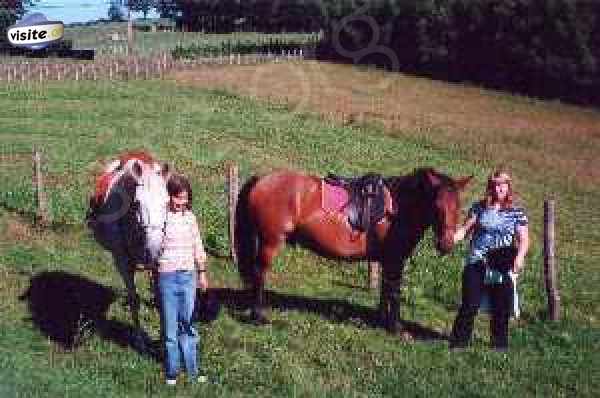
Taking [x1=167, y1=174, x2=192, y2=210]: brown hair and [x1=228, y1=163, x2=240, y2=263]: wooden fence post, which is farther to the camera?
[x1=228, y1=163, x2=240, y2=263]: wooden fence post

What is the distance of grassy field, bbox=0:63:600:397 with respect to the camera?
24.9 ft

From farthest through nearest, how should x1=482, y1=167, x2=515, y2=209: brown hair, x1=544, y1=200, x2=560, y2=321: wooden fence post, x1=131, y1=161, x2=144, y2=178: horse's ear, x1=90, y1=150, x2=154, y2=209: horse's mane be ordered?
x1=544, y1=200, x2=560, y2=321: wooden fence post
x1=90, y1=150, x2=154, y2=209: horse's mane
x1=482, y1=167, x2=515, y2=209: brown hair
x1=131, y1=161, x2=144, y2=178: horse's ear

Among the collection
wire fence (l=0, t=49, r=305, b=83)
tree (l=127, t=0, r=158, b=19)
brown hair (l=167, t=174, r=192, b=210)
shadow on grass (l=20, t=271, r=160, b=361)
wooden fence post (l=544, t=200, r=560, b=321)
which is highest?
tree (l=127, t=0, r=158, b=19)

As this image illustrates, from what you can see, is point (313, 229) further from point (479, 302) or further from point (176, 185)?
point (176, 185)

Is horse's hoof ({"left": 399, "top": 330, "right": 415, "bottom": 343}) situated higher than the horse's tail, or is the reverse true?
the horse's tail

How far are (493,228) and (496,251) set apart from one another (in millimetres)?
256

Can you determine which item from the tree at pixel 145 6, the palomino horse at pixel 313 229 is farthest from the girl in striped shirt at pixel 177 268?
the tree at pixel 145 6

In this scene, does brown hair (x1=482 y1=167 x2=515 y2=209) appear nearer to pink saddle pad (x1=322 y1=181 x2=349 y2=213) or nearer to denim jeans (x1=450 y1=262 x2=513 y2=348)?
denim jeans (x1=450 y1=262 x2=513 y2=348)

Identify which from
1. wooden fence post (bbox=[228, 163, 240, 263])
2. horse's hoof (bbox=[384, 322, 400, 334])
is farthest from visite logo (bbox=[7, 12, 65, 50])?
horse's hoof (bbox=[384, 322, 400, 334])

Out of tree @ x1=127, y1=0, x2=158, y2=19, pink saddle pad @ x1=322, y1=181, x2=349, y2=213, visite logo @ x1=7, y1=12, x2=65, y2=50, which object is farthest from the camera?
tree @ x1=127, y1=0, x2=158, y2=19

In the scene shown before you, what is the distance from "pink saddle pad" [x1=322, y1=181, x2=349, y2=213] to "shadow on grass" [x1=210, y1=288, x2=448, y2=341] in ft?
4.46

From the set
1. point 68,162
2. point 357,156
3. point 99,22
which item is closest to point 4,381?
point 68,162

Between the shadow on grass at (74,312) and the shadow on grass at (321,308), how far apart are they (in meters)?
1.41

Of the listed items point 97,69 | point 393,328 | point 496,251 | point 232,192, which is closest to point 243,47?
point 97,69
